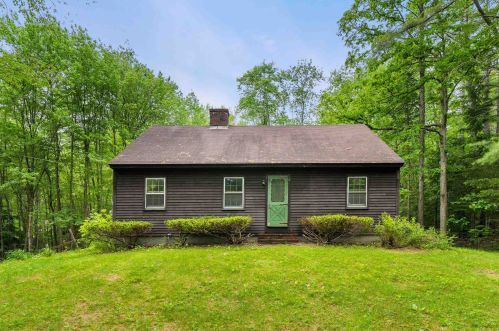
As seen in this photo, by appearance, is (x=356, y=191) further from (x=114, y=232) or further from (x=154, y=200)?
(x=114, y=232)

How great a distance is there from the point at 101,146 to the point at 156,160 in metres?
10.4

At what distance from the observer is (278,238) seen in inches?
417

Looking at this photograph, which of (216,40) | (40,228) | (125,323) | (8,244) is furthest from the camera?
(40,228)

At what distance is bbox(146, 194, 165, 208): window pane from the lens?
36.1ft

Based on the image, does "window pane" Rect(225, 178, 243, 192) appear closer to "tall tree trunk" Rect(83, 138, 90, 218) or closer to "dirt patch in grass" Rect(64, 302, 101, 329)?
"dirt patch in grass" Rect(64, 302, 101, 329)

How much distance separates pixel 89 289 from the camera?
6340mm

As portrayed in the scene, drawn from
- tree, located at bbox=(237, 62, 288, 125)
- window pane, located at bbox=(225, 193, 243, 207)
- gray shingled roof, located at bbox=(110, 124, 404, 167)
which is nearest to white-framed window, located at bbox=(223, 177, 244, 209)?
window pane, located at bbox=(225, 193, 243, 207)

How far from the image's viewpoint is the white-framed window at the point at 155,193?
433 inches

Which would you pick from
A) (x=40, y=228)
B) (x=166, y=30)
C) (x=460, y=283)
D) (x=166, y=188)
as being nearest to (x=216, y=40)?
(x=166, y=30)

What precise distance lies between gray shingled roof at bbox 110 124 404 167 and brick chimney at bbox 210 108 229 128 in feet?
1.25

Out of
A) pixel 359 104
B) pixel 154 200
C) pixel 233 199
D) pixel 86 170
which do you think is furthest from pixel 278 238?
pixel 86 170

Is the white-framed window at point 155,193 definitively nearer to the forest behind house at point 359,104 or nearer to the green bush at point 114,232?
the green bush at point 114,232

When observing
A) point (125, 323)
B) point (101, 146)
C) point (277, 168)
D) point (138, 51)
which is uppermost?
point (138, 51)

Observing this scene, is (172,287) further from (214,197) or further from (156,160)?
(156,160)
